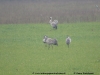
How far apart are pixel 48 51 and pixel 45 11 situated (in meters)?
4.07

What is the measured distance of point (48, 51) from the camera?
8227 mm

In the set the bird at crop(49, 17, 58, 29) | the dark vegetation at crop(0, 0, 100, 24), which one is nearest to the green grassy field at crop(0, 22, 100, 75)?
the bird at crop(49, 17, 58, 29)

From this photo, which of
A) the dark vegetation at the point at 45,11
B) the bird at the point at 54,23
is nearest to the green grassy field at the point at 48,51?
the bird at the point at 54,23

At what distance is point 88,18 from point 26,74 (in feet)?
17.6

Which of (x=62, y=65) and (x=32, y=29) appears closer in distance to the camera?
(x=62, y=65)

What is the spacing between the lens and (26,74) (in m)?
6.40

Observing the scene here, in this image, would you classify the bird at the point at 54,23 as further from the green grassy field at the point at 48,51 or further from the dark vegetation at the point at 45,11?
the dark vegetation at the point at 45,11

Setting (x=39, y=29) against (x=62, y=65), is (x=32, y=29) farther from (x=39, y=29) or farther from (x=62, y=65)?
(x=62, y=65)

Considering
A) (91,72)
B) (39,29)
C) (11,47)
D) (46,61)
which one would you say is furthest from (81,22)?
(91,72)

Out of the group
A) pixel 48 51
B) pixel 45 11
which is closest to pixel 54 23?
pixel 45 11

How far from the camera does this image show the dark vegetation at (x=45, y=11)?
11.0 meters

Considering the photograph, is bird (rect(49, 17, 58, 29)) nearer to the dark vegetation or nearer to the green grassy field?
the green grassy field

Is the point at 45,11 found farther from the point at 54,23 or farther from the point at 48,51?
the point at 48,51

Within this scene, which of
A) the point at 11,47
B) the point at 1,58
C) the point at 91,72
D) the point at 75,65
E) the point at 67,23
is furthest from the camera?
the point at 67,23
